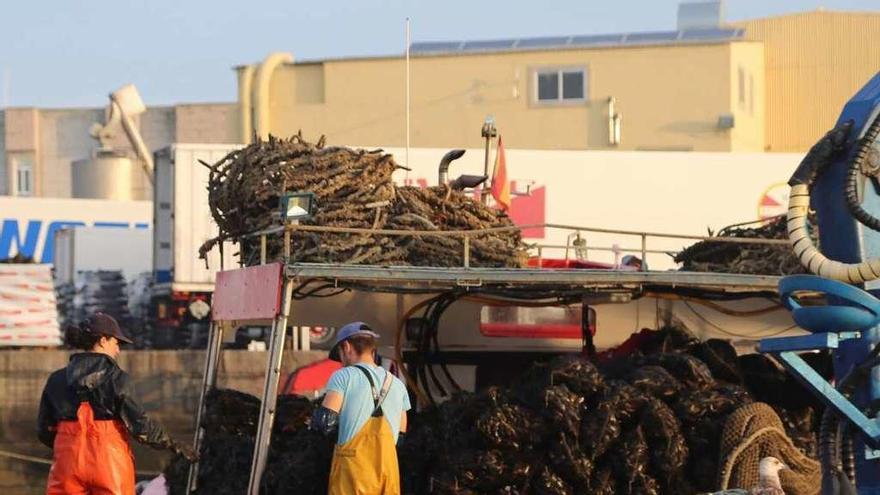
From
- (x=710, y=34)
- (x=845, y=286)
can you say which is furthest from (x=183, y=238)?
(x=845, y=286)

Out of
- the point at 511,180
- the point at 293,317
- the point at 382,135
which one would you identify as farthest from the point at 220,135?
the point at 293,317

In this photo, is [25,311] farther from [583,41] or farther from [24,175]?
[24,175]

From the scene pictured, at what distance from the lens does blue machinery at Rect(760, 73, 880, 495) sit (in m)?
7.47

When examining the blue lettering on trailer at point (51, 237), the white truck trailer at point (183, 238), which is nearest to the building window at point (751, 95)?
the white truck trailer at point (183, 238)

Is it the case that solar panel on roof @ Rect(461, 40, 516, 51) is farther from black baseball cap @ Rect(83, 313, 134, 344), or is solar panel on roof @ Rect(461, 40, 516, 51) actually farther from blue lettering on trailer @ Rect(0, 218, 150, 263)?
black baseball cap @ Rect(83, 313, 134, 344)

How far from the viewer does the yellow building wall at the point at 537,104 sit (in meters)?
36.8

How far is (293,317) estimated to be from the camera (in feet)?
41.4

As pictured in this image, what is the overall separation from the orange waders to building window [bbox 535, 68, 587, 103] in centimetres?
2938

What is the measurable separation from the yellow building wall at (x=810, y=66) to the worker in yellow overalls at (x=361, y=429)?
31.0 meters

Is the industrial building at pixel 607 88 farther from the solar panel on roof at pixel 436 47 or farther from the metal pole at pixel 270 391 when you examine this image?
the metal pole at pixel 270 391

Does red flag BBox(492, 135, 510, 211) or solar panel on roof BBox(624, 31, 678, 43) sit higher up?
solar panel on roof BBox(624, 31, 678, 43)

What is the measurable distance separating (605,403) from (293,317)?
4.04 meters

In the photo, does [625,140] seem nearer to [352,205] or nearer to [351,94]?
[351,94]

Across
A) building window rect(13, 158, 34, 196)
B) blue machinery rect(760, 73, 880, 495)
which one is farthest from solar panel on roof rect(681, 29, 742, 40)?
blue machinery rect(760, 73, 880, 495)
